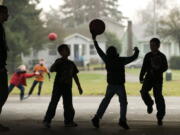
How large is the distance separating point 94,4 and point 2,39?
56.3m

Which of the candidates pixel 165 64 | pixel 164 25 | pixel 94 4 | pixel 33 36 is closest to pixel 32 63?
pixel 33 36

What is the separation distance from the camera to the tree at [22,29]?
34.3 m

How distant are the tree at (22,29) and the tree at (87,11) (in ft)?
78.2

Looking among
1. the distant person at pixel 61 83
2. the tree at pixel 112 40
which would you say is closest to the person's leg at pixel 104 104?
the distant person at pixel 61 83

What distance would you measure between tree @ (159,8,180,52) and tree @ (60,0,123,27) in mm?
22049

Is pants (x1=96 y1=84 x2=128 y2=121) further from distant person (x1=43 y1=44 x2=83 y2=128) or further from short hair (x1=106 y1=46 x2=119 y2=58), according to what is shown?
distant person (x1=43 y1=44 x2=83 y2=128)

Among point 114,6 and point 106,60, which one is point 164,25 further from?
point 106,60

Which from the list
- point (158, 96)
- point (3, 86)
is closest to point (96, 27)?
point (158, 96)

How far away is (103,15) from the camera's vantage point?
213ft

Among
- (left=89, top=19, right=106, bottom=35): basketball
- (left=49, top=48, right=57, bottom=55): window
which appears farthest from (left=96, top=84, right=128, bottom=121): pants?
(left=49, top=48, right=57, bottom=55): window

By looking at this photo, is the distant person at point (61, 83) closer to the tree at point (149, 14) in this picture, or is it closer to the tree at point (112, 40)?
the tree at point (112, 40)

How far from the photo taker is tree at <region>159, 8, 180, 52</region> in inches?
1574

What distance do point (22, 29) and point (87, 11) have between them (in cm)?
2652

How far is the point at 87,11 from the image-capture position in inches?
2445
